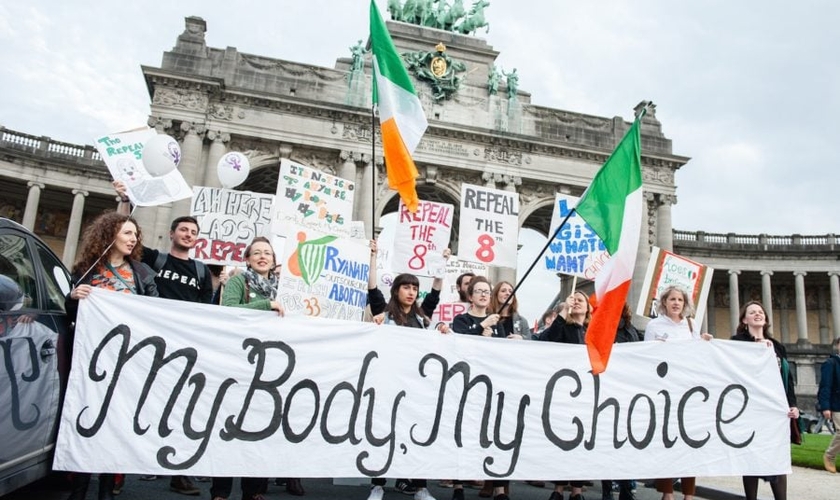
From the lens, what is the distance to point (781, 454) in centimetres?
574

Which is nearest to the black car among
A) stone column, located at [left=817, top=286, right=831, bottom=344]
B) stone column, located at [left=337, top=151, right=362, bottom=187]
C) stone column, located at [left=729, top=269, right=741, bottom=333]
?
stone column, located at [left=337, top=151, right=362, bottom=187]

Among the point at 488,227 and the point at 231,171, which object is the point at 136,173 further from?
the point at 488,227

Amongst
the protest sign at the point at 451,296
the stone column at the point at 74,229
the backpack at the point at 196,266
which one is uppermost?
the stone column at the point at 74,229

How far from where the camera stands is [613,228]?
539 cm

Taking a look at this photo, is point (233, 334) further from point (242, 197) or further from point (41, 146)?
point (41, 146)

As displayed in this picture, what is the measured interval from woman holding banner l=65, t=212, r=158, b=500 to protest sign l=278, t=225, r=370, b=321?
294cm

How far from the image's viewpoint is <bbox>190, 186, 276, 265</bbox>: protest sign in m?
11.0

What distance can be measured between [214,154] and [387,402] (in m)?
24.2

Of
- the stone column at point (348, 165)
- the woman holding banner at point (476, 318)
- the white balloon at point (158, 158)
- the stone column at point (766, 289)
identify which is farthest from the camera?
the stone column at point (766, 289)

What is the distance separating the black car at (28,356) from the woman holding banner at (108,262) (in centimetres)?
20

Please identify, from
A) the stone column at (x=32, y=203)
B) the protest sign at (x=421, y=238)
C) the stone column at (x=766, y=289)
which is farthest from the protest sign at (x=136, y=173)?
the stone column at (x=766, y=289)

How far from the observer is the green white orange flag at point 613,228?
4.99 meters

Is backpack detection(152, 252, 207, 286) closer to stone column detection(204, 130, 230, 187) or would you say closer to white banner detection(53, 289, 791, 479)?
white banner detection(53, 289, 791, 479)

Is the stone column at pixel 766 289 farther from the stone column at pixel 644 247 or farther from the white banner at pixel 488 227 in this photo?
the white banner at pixel 488 227
